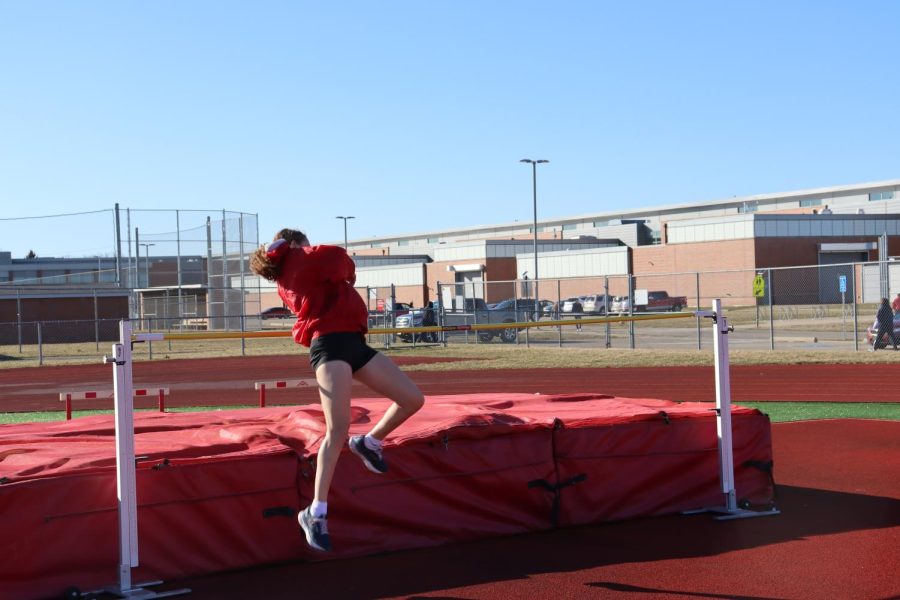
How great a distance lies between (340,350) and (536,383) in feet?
47.4

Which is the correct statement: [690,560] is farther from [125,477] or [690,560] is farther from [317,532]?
[125,477]

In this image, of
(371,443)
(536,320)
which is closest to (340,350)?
(371,443)

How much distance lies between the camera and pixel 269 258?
582 cm

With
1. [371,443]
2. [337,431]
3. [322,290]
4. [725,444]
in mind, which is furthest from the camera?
[725,444]

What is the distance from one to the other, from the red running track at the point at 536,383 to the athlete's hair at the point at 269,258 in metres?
11.6

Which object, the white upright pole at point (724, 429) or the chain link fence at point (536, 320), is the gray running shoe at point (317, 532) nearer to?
the white upright pole at point (724, 429)

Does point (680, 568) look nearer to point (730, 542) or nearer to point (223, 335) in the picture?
point (730, 542)

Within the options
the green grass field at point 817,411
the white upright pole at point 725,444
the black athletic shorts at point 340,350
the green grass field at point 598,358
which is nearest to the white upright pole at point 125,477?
the black athletic shorts at point 340,350

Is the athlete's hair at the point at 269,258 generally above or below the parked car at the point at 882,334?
above

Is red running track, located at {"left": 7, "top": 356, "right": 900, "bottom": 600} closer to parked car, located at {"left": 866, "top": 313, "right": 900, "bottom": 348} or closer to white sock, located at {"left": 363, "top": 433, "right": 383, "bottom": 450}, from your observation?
white sock, located at {"left": 363, "top": 433, "right": 383, "bottom": 450}

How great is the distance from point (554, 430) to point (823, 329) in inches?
1159

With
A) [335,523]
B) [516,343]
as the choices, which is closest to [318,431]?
[335,523]

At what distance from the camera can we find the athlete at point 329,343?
5695mm

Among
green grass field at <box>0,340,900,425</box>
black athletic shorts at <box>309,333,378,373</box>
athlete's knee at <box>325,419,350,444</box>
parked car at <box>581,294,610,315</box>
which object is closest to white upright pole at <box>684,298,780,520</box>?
black athletic shorts at <box>309,333,378,373</box>
